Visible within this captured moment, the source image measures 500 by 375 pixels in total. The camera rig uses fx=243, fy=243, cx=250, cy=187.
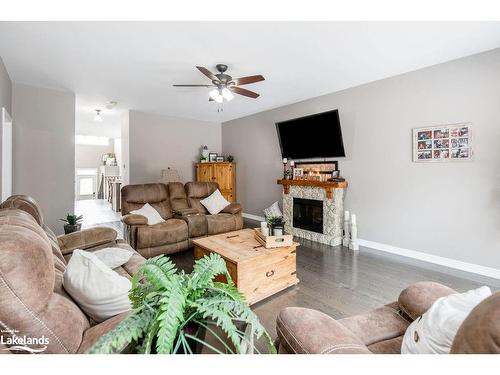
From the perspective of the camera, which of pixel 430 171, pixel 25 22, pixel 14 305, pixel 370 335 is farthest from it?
pixel 430 171

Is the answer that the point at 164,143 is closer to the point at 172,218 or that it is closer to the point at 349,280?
the point at 172,218

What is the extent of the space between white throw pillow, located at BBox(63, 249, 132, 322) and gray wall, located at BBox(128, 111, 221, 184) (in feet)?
15.5

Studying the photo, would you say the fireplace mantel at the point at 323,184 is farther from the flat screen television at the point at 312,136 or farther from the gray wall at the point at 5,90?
the gray wall at the point at 5,90

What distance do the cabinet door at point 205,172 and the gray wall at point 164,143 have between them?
0.86ft

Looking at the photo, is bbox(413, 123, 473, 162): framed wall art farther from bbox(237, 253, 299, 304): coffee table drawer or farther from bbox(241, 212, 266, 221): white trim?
bbox(241, 212, 266, 221): white trim

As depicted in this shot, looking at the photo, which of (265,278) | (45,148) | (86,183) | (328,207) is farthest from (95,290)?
(86,183)

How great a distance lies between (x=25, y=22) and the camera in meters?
2.25

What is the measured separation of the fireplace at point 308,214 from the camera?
14.3 ft

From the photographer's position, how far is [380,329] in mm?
1150

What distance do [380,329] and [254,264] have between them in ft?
4.04

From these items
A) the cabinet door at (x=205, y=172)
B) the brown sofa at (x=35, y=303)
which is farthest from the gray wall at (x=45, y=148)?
the brown sofa at (x=35, y=303)

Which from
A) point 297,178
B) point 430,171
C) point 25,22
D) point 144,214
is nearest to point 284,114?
point 297,178
